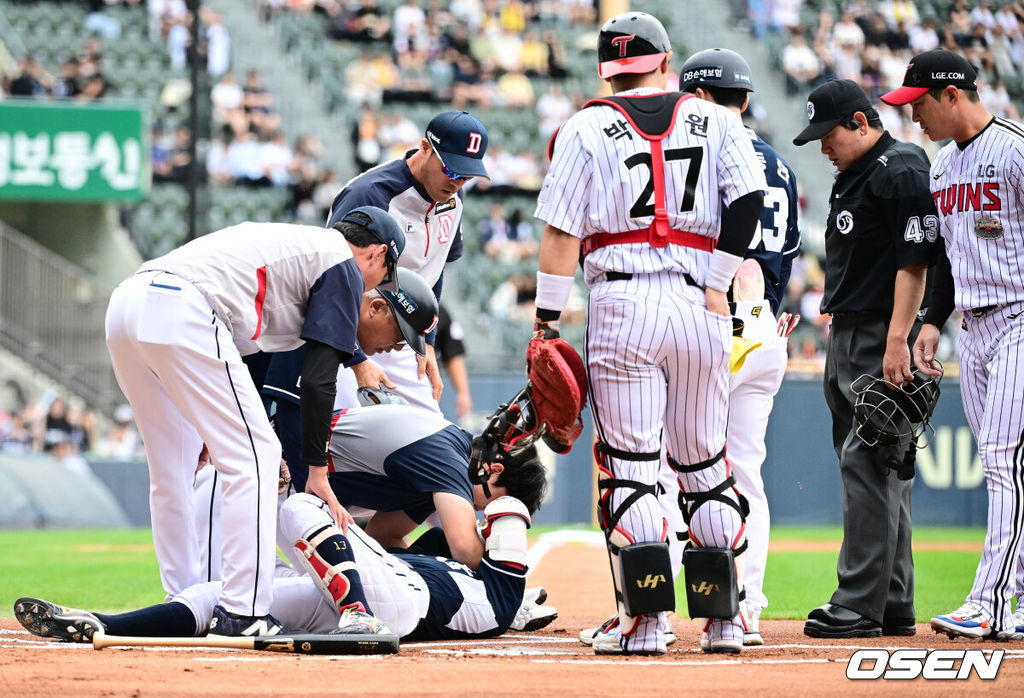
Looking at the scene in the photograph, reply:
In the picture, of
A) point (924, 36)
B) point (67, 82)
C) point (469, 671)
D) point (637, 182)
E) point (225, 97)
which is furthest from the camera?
point (924, 36)

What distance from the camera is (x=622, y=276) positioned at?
184 inches

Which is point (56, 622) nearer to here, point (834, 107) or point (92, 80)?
point (834, 107)

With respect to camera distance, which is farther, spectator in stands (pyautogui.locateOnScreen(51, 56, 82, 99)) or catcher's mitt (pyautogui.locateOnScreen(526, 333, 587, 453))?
spectator in stands (pyautogui.locateOnScreen(51, 56, 82, 99))

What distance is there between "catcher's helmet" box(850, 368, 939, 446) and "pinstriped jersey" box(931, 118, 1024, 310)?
41 cm

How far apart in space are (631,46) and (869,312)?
171 centimetres

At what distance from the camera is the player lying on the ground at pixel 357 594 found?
4.79 metres

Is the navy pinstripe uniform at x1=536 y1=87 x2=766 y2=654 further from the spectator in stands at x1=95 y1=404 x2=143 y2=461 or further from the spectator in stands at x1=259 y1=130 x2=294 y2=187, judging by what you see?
the spectator in stands at x1=259 y1=130 x2=294 y2=187

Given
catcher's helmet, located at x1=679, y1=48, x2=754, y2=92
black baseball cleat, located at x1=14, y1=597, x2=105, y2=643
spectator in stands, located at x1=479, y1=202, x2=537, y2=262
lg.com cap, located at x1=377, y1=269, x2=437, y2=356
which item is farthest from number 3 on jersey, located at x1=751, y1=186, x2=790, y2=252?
spectator in stands, located at x1=479, y1=202, x2=537, y2=262

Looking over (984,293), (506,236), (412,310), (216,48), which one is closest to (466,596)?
(412,310)

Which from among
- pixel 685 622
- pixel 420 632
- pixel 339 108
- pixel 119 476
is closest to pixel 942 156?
pixel 685 622

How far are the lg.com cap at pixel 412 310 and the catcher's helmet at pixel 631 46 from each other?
1231mm

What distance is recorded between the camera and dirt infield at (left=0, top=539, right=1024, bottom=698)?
3.65 metres

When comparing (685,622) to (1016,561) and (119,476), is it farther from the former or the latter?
(119,476)

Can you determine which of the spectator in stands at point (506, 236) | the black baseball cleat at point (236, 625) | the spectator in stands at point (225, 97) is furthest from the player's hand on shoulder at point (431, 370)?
the spectator in stands at point (225, 97)
